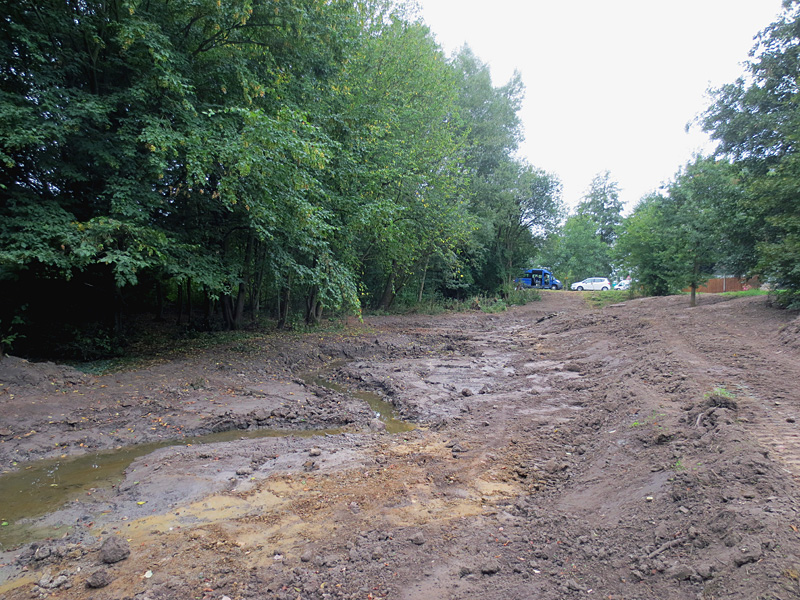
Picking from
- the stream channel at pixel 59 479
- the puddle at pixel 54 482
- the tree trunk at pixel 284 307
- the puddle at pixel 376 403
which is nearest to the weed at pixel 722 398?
the puddle at pixel 376 403

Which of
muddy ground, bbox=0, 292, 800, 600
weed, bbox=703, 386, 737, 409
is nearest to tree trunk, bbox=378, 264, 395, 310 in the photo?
muddy ground, bbox=0, 292, 800, 600

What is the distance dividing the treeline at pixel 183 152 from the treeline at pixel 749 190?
10.3 metres

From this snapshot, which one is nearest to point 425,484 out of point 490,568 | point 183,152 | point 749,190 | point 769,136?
point 490,568

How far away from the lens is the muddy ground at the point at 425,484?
3.35 metres

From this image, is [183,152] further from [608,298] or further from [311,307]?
[608,298]

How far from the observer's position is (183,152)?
10.3 m

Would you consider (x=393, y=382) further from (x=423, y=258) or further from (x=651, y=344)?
(x=423, y=258)

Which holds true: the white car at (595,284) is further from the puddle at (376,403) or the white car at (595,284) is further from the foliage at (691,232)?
the puddle at (376,403)

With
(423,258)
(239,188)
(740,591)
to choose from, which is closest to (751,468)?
(740,591)

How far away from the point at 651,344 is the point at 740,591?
9.77 m

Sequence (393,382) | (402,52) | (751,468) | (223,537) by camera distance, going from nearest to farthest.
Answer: (751,468) → (223,537) → (393,382) → (402,52)

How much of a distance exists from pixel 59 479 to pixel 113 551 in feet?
8.12

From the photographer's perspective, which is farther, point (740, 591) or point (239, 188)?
point (239, 188)

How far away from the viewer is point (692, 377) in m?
7.50
